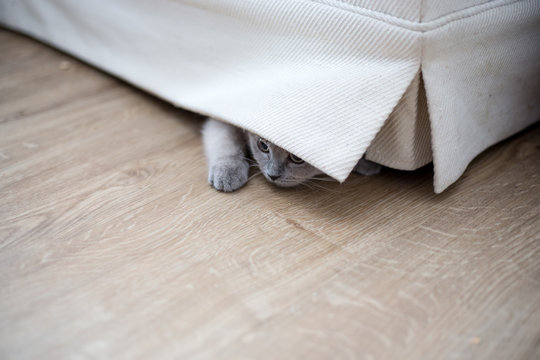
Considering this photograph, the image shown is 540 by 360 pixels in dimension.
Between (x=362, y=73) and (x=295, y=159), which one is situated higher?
(x=362, y=73)

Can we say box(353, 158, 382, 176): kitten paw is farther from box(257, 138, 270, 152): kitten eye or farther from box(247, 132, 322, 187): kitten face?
box(257, 138, 270, 152): kitten eye

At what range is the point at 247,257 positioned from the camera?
3.18ft

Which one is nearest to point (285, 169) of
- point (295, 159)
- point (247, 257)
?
point (295, 159)

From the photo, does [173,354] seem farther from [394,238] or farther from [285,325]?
[394,238]

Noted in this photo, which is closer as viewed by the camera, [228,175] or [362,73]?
[362,73]

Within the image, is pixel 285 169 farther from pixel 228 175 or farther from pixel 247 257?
pixel 247 257

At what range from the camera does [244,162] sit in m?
1.25

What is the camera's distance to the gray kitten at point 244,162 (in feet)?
3.82

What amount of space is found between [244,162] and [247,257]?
355mm

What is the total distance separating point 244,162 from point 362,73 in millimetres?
418

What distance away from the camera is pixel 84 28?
1.68 metres

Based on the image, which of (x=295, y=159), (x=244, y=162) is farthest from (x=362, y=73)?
(x=244, y=162)

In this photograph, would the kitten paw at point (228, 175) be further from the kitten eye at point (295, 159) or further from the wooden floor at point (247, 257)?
the kitten eye at point (295, 159)

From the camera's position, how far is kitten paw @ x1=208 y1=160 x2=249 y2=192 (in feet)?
3.84
